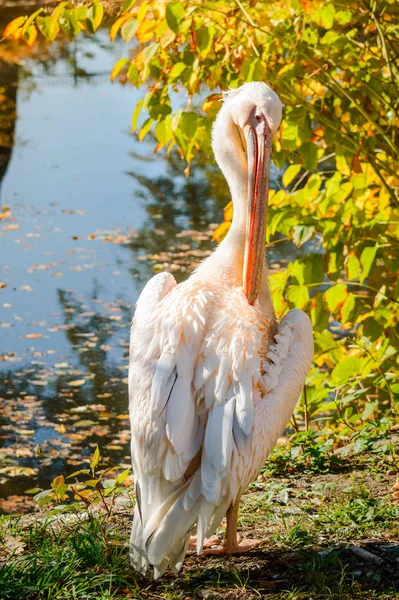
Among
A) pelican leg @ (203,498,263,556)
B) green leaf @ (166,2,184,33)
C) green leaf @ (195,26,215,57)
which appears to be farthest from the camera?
green leaf @ (195,26,215,57)

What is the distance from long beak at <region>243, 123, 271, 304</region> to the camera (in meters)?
3.81

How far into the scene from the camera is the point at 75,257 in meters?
9.45

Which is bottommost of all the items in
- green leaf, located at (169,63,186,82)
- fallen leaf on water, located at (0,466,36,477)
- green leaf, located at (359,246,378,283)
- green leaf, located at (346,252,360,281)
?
fallen leaf on water, located at (0,466,36,477)

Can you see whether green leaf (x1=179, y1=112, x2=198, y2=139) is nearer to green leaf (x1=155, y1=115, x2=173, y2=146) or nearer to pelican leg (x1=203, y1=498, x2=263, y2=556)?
green leaf (x1=155, y1=115, x2=173, y2=146)

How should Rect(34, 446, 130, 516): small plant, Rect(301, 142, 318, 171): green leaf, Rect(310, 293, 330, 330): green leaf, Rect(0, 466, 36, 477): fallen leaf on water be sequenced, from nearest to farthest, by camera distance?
Rect(34, 446, 130, 516): small plant, Rect(301, 142, 318, 171): green leaf, Rect(310, 293, 330, 330): green leaf, Rect(0, 466, 36, 477): fallen leaf on water

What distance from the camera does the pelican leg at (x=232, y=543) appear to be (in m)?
3.57

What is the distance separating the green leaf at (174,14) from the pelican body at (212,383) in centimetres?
52

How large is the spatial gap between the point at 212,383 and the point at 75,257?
20.8 ft

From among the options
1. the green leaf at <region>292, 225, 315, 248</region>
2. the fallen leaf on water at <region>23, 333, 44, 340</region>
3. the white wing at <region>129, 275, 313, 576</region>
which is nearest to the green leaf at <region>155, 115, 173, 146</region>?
the green leaf at <region>292, 225, 315, 248</region>

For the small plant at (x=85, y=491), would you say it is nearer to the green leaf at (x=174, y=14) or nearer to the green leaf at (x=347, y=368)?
the green leaf at (x=347, y=368)

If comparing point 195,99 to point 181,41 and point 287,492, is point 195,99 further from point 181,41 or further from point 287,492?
point 287,492

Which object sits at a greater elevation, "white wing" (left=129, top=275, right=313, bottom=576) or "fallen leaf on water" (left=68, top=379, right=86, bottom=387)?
"white wing" (left=129, top=275, right=313, bottom=576)

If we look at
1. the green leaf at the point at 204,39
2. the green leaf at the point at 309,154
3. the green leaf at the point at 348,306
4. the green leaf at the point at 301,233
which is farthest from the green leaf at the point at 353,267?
the green leaf at the point at 204,39

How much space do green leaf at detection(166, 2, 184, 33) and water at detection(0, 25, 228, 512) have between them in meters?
2.88
